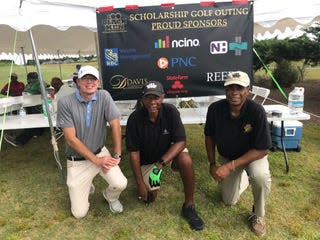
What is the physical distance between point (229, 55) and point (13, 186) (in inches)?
130

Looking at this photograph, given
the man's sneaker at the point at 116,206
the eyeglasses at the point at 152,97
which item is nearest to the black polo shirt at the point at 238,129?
the eyeglasses at the point at 152,97

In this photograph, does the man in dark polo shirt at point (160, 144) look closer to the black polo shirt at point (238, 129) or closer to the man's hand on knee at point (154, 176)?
the man's hand on knee at point (154, 176)

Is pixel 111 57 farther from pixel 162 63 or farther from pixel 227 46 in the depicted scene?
pixel 227 46

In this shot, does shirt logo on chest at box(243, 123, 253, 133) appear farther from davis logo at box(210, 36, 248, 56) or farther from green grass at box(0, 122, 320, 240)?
davis logo at box(210, 36, 248, 56)

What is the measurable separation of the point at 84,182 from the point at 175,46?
2.09 m

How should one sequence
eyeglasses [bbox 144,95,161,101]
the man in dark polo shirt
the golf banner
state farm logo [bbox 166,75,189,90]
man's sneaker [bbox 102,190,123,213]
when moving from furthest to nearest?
state farm logo [bbox 166,75,189,90] < the golf banner < man's sneaker [bbox 102,190,123,213] < the man in dark polo shirt < eyeglasses [bbox 144,95,161,101]

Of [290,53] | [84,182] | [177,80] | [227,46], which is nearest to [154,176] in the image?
[84,182]

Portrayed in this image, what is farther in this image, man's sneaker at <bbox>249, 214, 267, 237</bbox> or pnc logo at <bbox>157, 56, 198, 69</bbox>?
pnc logo at <bbox>157, 56, 198, 69</bbox>

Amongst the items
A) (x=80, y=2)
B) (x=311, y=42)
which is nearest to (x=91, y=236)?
(x=80, y=2)

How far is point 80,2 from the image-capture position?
13.4 feet

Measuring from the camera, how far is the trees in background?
1023 centimetres

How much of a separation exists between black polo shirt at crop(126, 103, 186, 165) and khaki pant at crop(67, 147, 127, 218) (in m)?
0.34

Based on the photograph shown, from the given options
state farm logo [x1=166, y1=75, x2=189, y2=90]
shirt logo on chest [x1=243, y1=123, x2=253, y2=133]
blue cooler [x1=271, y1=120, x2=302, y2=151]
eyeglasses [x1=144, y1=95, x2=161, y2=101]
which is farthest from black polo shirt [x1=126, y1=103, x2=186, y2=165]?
blue cooler [x1=271, y1=120, x2=302, y2=151]

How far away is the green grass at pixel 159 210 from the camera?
323 centimetres
